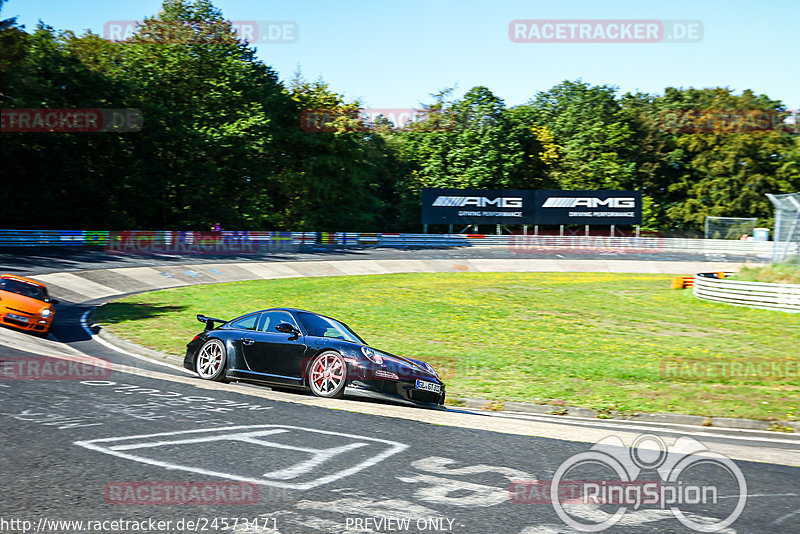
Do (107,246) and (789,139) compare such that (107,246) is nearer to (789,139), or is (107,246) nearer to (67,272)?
(67,272)

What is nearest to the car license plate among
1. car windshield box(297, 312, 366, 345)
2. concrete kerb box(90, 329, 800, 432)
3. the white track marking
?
car windshield box(297, 312, 366, 345)

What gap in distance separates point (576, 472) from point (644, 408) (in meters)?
5.69

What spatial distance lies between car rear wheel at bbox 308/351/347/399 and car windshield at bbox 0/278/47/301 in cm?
1095

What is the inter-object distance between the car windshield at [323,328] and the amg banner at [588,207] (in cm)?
4833

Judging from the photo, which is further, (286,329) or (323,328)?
(323,328)

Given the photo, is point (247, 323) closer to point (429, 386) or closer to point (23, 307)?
point (429, 386)

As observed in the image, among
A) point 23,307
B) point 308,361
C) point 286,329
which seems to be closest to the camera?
point 308,361

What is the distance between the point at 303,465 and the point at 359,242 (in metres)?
48.4

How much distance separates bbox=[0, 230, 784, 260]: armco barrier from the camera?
42562 mm

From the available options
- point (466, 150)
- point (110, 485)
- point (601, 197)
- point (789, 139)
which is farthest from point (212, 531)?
point (789, 139)

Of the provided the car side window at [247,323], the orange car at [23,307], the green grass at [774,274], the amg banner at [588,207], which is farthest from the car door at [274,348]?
the amg banner at [588,207]

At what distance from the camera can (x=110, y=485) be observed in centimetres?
568

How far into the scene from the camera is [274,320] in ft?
38.3

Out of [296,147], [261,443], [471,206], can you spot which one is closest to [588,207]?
[471,206]
